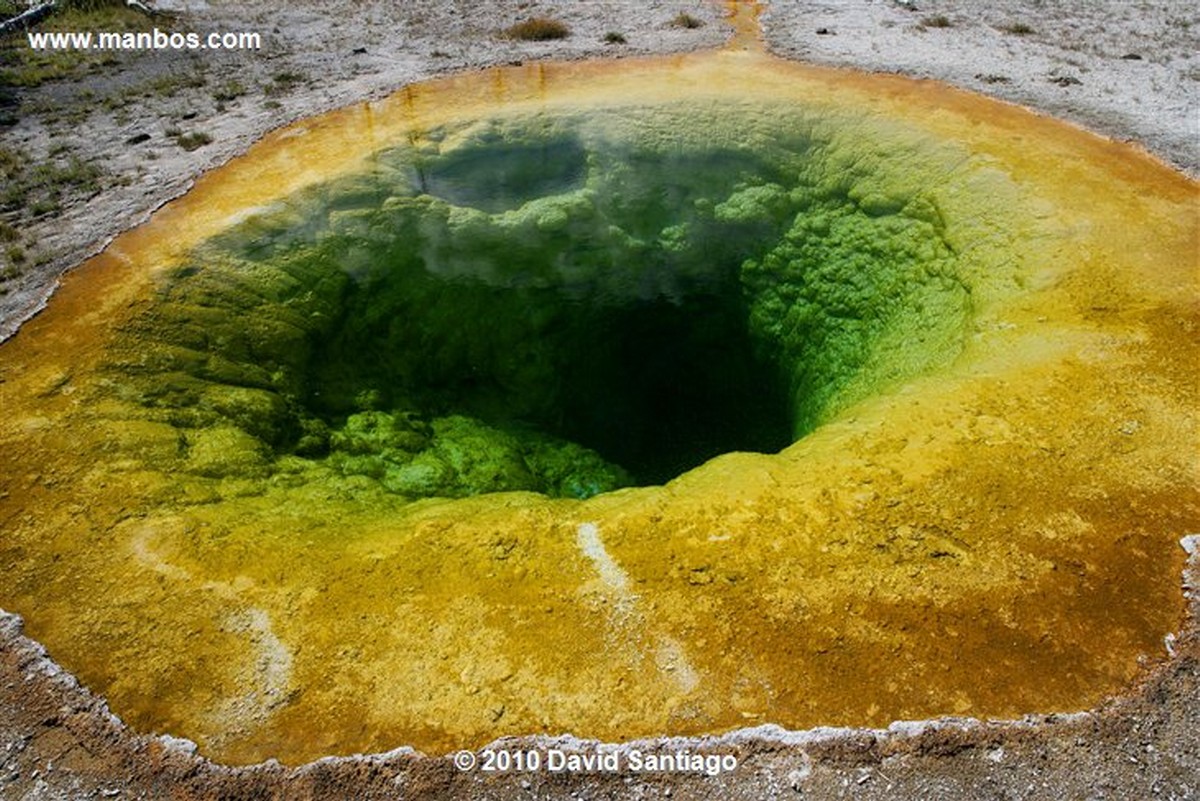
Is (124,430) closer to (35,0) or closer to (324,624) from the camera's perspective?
(324,624)

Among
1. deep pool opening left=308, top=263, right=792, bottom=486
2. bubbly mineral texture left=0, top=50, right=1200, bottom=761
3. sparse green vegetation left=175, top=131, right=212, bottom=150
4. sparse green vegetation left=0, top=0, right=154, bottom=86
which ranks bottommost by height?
deep pool opening left=308, top=263, right=792, bottom=486

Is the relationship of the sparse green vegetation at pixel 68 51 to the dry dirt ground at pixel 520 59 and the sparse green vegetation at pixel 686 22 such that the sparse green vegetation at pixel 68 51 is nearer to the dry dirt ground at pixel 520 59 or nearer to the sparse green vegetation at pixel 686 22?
the dry dirt ground at pixel 520 59

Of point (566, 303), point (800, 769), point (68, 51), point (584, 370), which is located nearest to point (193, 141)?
point (566, 303)

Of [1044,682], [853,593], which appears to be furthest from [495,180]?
[1044,682]

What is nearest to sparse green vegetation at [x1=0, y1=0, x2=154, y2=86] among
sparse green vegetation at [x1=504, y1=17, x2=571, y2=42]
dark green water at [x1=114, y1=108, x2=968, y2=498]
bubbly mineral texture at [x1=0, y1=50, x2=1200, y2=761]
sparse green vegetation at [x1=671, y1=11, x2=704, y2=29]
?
bubbly mineral texture at [x1=0, y1=50, x2=1200, y2=761]

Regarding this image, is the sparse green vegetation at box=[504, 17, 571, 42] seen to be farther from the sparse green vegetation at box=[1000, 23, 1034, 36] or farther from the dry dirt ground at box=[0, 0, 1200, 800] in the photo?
the sparse green vegetation at box=[1000, 23, 1034, 36]

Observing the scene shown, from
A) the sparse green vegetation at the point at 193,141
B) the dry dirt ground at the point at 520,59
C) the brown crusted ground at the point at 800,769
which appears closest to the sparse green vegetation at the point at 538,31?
the dry dirt ground at the point at 520,59
